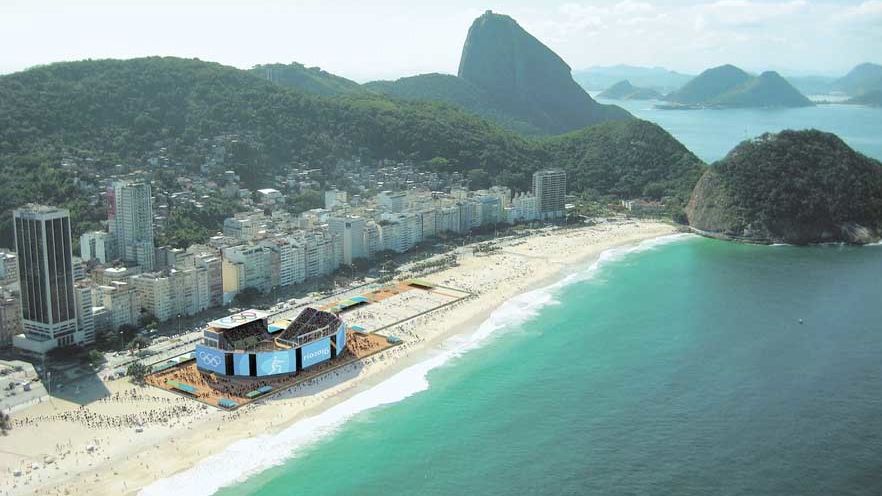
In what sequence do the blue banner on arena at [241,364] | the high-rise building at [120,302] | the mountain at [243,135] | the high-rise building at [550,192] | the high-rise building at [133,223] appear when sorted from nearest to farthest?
the blue banner on arena at [241,364] < the high-rise building at [120,302] < the high-rise building at [133,223] < the mountain at [243,135] < the high-rise building at [550,192]

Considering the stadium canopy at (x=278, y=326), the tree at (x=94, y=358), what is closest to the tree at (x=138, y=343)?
the tree at (x=94, y=358)

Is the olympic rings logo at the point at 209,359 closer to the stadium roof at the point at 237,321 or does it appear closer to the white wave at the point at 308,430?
the stadium roof at the point at 237,321

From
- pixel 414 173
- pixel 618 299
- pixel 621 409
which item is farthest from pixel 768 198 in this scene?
pixel 621 409

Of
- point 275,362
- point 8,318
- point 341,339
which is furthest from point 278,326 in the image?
point 8,318

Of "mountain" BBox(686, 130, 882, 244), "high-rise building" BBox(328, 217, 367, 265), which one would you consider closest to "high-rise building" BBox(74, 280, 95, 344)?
"high-rise building" BBox(328, 217, 367, 265)

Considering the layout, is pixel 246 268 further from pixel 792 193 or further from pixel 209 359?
pixel 792 193
